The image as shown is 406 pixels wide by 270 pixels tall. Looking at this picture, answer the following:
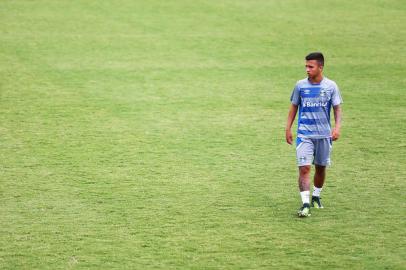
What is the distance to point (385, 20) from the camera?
2234 centimetres

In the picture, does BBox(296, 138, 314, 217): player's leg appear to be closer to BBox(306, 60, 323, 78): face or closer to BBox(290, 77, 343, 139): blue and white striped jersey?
BBox(290, 77, 343, 139): blue and white striped jersey

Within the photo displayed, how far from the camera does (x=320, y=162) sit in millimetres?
8977

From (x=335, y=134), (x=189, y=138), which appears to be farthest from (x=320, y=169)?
(x=189, y=138)

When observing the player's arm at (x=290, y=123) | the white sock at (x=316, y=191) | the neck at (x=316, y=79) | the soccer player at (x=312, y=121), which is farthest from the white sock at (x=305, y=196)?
the neck at (x=316, y=79)

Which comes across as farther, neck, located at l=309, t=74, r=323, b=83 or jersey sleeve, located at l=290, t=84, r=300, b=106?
jersey sleeve, located at l=290, t=84, r=300, b=106

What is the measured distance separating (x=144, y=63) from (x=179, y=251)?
10.6 m

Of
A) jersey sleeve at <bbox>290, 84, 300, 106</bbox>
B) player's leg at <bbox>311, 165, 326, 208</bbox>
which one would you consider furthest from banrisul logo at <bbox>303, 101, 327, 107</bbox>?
player's leg at <bbox>311, 165, 326, 208</bbox>

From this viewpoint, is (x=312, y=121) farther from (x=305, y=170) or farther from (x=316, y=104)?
(x=305, y=170)

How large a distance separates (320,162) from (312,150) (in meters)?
0.20

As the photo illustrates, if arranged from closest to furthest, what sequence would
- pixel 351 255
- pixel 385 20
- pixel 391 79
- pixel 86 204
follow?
pixel 351 255
pixel 86 204
pixel 391 79
pixel 385 20

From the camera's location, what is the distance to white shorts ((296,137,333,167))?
8.83 m

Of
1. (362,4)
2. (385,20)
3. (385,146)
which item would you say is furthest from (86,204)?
(362,4)

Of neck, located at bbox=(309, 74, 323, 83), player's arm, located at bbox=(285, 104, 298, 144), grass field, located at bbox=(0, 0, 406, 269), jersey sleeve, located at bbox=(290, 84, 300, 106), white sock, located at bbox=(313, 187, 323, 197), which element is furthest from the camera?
white sock, located at bbox=(313, 187, 323, 197)

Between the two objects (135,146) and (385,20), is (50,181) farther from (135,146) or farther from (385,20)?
(385,20)
